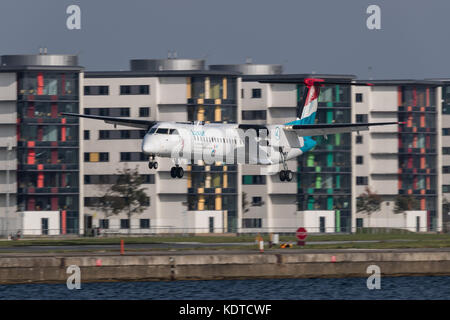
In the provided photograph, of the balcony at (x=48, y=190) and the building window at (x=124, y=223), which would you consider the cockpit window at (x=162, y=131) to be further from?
the building window at (x=124, y=223)

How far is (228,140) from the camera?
71.8 meters

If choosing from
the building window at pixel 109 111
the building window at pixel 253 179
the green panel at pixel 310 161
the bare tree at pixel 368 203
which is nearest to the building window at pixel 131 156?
the building window at pixel 109 111

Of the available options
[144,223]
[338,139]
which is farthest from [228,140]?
[338,139]

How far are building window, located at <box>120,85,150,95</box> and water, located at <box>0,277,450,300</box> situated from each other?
70256 millimetres

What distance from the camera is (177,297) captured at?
6300 cm

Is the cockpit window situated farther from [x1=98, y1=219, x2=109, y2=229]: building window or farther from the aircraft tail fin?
[x1=98, y1=219, x2=109, y2=229]: building window

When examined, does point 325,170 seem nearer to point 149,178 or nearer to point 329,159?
point 329,159

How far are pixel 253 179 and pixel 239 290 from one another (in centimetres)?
8085

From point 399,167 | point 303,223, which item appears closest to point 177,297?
point 303,223

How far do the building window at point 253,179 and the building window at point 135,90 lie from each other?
20.4 metres

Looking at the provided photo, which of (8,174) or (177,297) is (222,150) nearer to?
(177,297)

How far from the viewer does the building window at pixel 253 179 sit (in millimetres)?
146875
